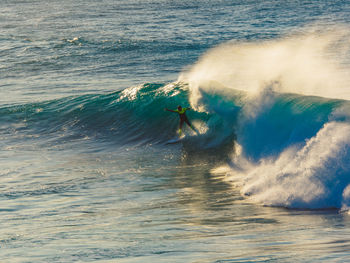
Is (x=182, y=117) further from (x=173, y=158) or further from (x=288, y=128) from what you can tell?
(x=288, y=128)

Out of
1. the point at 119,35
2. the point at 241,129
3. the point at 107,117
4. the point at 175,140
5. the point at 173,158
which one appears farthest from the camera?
the point at 119,35

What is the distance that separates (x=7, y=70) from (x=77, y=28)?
43.5 feet

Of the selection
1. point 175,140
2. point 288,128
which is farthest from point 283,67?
point 288,128

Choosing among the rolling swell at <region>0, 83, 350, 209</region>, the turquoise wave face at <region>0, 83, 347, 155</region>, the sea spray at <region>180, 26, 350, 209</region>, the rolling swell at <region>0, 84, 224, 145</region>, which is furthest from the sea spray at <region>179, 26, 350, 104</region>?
the rolling swell at <region>0, 84, 224, 145</region>

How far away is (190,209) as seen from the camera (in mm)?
8891

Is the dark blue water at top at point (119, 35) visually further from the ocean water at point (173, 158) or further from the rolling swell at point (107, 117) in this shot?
the rolling swell at point (107, 117)

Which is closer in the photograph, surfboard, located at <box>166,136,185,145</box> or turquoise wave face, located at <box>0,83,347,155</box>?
turquoise wave face, located at <box>0,83,347,155</box>

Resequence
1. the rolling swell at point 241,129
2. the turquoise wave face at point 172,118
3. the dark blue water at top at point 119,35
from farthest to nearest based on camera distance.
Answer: the dark blue water at top at point 119,35 → the turquoise wave face at point 172,118 → the rolling swell at point 241,129

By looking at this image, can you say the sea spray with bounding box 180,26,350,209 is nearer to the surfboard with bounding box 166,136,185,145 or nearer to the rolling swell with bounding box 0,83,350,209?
the rolling swell with bounding box 0,83,350,209

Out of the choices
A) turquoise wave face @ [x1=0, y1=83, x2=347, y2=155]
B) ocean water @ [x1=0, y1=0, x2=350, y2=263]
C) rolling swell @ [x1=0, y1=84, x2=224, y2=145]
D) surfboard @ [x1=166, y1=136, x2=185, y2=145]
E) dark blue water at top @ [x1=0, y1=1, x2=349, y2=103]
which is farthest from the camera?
dark blue water at top @ [x1=0, y1=1, x2=349, y2=103]

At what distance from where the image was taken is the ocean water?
7.05m

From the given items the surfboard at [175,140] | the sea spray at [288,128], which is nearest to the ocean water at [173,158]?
the sea spray at [288,128]

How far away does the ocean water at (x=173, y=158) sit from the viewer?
7055 millimetres

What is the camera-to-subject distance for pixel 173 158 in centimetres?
1325
